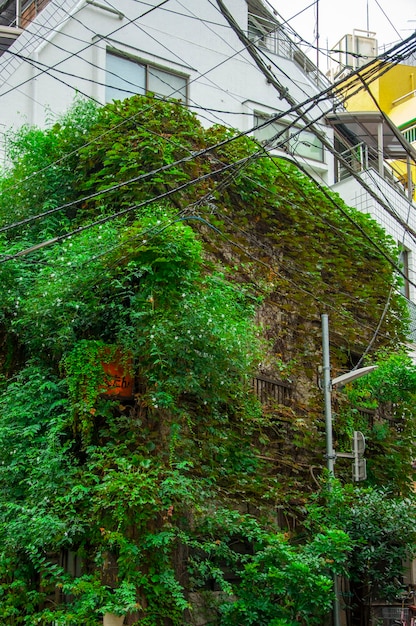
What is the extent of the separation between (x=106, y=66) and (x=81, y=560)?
10.1 m

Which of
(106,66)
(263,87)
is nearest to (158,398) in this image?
(106,66)

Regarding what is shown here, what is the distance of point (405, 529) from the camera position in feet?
43.0

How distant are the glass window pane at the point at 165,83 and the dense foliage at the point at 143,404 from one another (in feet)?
12.7

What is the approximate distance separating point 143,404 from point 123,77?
842 centimetres

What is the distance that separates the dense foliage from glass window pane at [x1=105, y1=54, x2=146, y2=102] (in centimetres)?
306

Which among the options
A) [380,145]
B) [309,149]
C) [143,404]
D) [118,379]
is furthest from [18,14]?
[143,404]

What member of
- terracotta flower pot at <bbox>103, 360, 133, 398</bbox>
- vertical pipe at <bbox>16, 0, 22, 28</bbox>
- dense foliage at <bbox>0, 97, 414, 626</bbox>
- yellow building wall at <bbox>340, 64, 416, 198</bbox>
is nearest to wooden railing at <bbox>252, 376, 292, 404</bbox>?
dense foliage at <bbox>0, 97, 414, 626</bbox>

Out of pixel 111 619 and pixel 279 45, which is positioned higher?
pixel 279 45

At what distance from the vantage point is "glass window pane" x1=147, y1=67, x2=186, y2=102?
17547 millimetres

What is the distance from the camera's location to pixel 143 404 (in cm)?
1143

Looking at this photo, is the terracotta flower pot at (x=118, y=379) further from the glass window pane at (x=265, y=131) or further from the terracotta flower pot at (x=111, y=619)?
the glass window pane at (x=265, y=131)

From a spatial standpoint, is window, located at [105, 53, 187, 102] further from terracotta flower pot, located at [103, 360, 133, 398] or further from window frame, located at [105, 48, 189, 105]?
terracotta flower pot, located at [103, 360, 133, 398]

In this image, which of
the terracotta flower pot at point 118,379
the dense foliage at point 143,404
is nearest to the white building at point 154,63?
the dense foliage at point 143,404

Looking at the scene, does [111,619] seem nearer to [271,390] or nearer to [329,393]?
[329,393]
